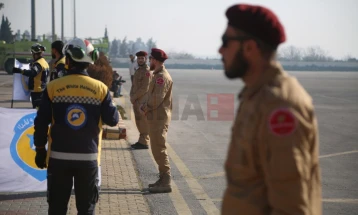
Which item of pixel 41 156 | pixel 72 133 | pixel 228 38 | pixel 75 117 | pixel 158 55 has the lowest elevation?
pixel 41 156

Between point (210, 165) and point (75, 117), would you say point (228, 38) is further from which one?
point (210, 165)

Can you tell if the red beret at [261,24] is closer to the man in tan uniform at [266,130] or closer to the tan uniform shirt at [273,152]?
the man in tan uniform at [266,130]

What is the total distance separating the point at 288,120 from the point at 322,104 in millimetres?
24316

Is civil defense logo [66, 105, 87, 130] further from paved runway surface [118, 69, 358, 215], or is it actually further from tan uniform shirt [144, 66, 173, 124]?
tan uniform shirt [144, 66, 173, 124]

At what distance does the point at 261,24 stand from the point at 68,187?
2.75 m

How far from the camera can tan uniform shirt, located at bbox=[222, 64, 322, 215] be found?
2.35 m

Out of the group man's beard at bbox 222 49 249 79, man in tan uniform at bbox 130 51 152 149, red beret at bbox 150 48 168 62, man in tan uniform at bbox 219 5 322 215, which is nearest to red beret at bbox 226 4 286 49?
man in tan uniform at bbox 219 5 322 215

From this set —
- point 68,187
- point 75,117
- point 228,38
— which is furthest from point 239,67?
point 68,187

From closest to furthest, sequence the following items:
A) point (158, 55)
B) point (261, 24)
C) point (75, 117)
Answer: point (261, 24) → point (75, 117) → point (158, 55)

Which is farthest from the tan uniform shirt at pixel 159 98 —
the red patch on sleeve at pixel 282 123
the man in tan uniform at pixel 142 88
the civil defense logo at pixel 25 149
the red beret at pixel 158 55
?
the red patch on sleeve at pixel 282 123

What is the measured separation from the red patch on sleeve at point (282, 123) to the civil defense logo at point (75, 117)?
261 centimetres

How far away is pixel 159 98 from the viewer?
802cm

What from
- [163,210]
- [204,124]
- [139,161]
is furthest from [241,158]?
[204,124]

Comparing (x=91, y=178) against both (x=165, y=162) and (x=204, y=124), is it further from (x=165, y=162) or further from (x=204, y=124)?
(x=204, y=124)
